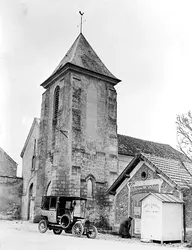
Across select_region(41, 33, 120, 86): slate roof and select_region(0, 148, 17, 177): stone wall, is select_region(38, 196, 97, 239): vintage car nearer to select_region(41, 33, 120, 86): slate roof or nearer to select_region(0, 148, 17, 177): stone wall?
select_region(41, 33, 120, 86): slate roof

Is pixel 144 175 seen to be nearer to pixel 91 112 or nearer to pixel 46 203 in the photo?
pixel 46 203

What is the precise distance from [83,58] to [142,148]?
1125cm

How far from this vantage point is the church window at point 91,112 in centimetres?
3086

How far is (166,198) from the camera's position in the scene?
17.3 metres

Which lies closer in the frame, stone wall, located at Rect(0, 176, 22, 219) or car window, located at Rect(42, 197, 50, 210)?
car window, located at Rect(42, 197, 50, 210)

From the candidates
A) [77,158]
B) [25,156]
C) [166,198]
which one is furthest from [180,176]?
[25,156]

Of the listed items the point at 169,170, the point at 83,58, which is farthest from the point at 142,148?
the point at 169,170

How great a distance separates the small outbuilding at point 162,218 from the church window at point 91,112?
13.7 metres

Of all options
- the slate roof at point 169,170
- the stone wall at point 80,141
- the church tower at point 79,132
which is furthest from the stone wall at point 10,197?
the slate roof at point 169,170

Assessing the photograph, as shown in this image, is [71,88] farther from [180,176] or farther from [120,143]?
[180,176]

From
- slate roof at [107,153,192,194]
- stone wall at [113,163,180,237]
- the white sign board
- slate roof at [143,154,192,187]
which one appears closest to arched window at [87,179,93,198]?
stone wall at [113,163,180,237]

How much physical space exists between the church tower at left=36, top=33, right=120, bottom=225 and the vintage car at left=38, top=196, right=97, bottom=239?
747 cm

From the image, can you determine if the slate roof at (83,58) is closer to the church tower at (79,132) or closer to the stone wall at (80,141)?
the church tower at (79,132)

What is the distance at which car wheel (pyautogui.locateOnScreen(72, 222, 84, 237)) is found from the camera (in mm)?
17702
